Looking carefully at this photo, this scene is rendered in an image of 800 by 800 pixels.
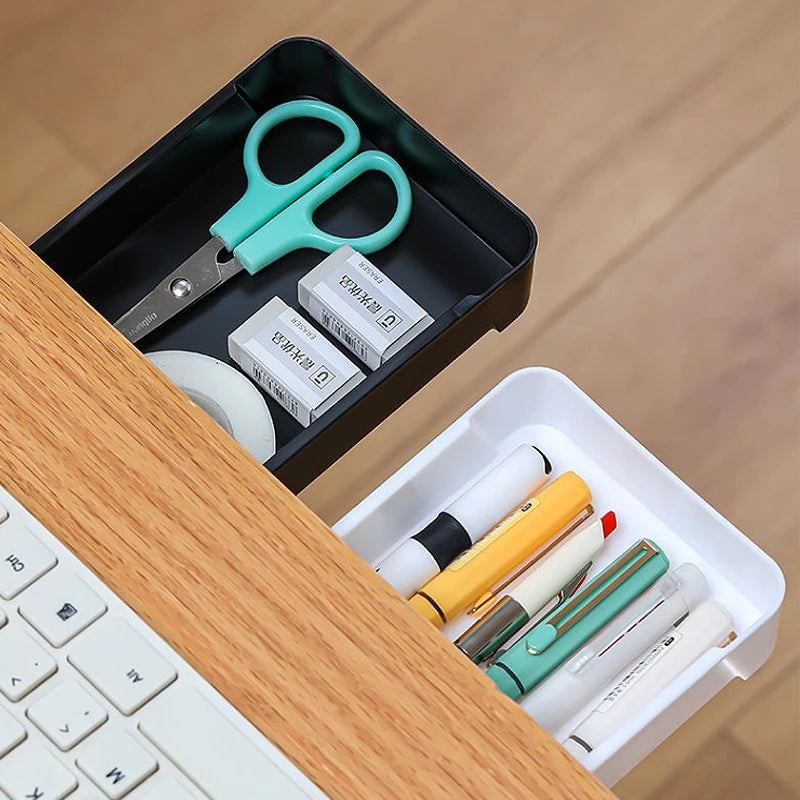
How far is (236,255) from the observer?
0.69 metres

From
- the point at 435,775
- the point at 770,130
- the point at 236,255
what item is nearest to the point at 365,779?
the point at 435,775

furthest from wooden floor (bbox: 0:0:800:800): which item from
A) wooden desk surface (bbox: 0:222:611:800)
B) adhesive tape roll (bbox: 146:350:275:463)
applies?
wooden desk surface (bbox: 0:222:611:800)

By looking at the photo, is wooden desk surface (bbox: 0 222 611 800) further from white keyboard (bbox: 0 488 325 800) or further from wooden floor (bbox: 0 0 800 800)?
wooden floor (bbox: 0 0 800 800)

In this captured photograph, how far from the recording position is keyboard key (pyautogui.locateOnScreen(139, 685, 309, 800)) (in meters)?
0.33

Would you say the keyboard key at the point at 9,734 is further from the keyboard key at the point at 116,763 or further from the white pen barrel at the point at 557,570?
the white pen barrel at the point at 557,570

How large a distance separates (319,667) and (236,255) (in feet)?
1.20

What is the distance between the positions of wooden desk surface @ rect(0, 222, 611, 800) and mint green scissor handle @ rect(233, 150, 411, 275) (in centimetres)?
29

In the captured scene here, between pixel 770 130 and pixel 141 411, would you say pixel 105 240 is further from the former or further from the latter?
pixel 770 130

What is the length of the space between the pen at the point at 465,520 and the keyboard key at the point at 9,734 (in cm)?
29

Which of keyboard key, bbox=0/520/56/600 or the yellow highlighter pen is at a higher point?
keyboard key, bbox=0/520/56/600

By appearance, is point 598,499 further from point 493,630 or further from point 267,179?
point 267,179

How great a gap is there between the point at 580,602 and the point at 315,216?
0.24 m

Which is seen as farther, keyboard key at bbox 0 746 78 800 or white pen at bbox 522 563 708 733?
white pen at bbox 522 563 708 733

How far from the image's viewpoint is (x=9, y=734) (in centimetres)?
33
